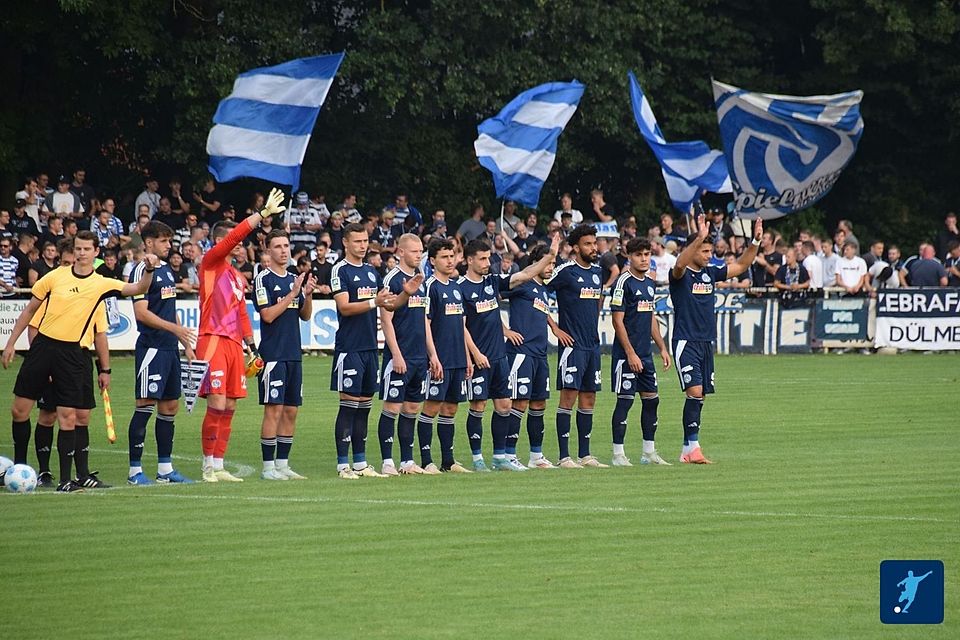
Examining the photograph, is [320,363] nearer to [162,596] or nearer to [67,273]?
[67,273]

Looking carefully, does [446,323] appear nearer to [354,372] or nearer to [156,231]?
[354,372]

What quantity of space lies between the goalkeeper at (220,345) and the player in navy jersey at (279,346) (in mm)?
251

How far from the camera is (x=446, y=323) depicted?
48.7 ft

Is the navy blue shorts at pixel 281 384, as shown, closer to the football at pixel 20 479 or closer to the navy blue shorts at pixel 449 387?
the navy blue shorts at pixel 449 387

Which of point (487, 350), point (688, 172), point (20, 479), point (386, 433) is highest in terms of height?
point (688, 172)

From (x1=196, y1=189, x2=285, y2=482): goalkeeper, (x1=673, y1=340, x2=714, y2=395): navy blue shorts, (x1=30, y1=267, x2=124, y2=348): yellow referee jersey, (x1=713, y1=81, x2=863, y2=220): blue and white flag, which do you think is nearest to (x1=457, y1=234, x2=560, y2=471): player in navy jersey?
(x1=673, y1=340, x2=714, y2=395): navy blue shorts

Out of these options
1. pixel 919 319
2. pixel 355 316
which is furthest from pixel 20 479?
pixel 919 319

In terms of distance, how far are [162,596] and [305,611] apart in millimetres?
970

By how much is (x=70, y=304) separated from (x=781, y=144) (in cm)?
1838

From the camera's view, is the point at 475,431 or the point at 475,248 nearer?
the point at 475,248

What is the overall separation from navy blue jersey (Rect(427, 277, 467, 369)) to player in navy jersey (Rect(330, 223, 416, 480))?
25.8 inches

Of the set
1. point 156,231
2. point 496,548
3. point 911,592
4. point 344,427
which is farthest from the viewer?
point 344,427

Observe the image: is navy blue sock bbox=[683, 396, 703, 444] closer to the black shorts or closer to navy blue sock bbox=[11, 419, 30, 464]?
the black shorts

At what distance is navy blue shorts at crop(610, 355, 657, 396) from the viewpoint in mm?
15617
